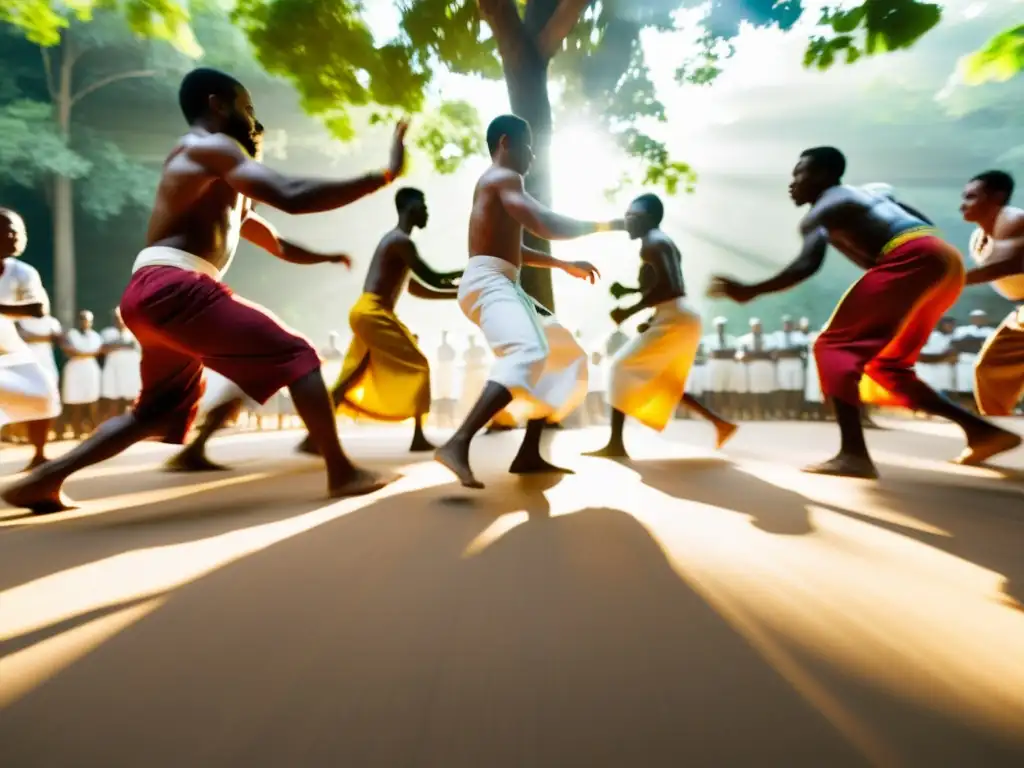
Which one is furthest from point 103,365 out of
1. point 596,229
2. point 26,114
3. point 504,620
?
point 504,620

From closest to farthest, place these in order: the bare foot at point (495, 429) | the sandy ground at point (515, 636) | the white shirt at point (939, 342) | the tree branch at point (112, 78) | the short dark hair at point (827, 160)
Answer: the sandy ground at point (515, 636) < the short dark hair at point (827, 160) < the bare foot at point (495, 429) < the white shirt at point (939, 342) < the tree branch at point (112, 78)

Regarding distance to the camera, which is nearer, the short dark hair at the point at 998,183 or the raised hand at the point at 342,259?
the raised hand at the point at 342,259

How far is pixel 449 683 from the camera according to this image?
87 centimetres

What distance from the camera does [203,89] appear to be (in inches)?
83.7

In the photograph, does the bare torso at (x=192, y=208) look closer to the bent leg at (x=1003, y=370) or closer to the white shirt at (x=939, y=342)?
the bent leg at (x=1003, y=370)

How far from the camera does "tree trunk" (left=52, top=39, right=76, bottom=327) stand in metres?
10.4

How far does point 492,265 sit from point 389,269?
1452 mm

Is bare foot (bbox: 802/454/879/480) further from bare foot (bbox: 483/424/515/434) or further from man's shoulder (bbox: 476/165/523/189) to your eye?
bare foot (bbox: 483/424/515/434)

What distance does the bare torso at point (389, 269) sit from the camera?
3822 millimetres

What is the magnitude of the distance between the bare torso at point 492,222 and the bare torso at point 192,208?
978 mm

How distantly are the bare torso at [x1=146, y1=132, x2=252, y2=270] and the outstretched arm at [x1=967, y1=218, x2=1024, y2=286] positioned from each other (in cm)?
338

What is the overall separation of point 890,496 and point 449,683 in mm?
2096

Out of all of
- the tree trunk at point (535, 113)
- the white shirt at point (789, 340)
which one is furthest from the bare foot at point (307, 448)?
the white shirt at point (789, 340)

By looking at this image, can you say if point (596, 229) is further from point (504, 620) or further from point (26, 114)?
point (26, 114)
